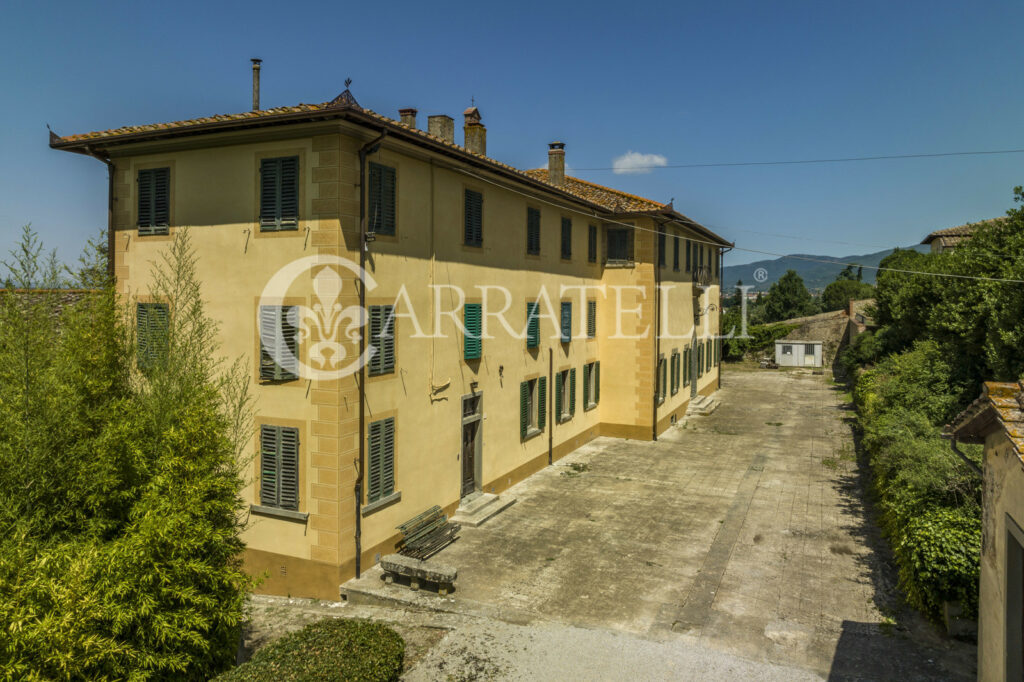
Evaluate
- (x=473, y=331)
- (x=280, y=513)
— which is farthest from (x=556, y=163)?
(x=280, y=513)

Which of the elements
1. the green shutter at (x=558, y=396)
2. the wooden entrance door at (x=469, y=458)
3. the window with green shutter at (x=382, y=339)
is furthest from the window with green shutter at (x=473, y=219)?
the green shutter at (x=558, y=396)

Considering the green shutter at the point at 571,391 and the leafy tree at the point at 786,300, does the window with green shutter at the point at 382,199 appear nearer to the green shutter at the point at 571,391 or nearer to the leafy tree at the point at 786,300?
the green shutter at the point at 571,391

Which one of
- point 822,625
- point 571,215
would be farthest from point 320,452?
point 571,215

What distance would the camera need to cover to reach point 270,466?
448 inches

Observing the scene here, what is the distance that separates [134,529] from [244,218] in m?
6.17

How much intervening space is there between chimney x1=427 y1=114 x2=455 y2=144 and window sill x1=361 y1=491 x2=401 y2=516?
9525mm

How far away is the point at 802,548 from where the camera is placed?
1300 cm

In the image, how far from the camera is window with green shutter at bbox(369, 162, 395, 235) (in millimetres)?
11492

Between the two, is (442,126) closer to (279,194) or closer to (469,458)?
(279,194)

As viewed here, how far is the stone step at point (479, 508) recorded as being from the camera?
1418 cm

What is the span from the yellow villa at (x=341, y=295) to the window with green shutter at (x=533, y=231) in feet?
2.06

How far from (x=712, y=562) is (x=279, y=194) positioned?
34.8ft

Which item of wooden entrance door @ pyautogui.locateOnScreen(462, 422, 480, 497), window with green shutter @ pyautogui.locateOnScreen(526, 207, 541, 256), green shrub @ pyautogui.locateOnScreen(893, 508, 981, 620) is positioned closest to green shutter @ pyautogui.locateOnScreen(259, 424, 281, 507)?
wooden entrance door @ pyautogui.locateOnScreen(462, 422, 480, 497)
